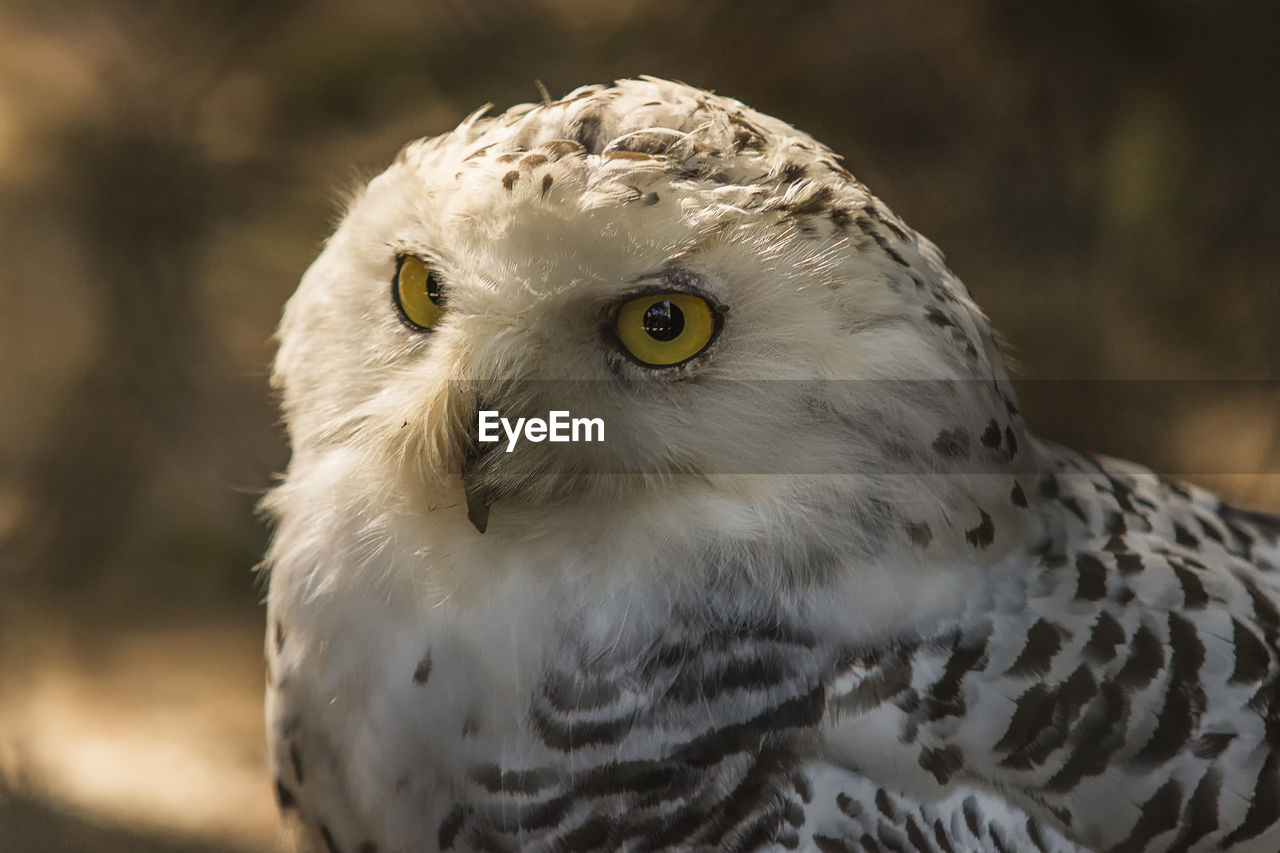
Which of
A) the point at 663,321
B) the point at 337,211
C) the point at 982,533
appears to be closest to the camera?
the point at 663,321

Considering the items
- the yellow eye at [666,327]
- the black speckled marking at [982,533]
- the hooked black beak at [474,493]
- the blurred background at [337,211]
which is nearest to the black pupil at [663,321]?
the yellow eye at [666,327]

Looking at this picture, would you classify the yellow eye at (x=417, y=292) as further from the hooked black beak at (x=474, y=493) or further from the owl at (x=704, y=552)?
the hooked black beak at (x=474, y=493)

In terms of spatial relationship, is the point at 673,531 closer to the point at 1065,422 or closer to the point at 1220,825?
the point at 1220,825

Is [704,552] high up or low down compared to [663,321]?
down

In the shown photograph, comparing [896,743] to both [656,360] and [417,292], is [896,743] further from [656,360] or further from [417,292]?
[417,292]

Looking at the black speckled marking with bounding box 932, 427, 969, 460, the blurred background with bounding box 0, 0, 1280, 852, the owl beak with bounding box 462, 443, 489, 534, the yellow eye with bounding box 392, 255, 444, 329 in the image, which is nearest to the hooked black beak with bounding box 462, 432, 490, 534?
the owl beak with bounding box 462, 443, 489, 534

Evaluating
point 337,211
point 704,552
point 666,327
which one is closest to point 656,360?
point 666,327

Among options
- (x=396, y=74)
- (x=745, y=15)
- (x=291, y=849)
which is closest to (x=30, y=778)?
(x=291, y=849)
